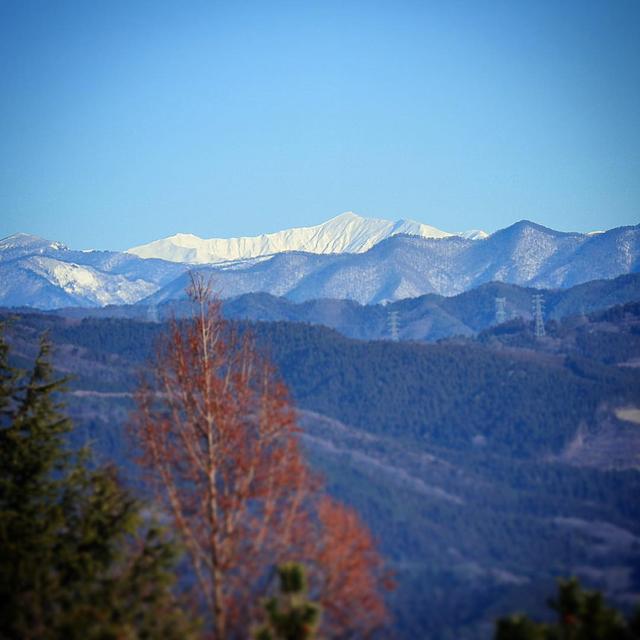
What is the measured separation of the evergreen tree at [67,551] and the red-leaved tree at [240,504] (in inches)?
51.1

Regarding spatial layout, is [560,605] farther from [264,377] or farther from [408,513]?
[408,513]

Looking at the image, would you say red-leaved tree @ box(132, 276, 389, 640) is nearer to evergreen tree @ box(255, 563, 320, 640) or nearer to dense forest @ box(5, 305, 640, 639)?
dense forest @ box(5, 305, 640, 639)

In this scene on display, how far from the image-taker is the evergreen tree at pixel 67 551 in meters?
19.0

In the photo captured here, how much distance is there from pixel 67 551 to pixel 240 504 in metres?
4.25

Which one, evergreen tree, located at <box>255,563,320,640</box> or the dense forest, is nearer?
evergreen tree, located at <box>255,563,320,640</box>

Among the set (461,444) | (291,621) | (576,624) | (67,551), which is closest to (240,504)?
(67,551)

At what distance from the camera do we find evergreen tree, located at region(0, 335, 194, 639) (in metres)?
19.0

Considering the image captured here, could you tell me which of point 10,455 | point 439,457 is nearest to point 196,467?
point 10,455

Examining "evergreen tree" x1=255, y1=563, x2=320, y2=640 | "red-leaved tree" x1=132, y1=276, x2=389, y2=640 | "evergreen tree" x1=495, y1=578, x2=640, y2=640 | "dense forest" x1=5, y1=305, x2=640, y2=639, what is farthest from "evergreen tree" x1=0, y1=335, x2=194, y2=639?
"evergreen tree" x1=495, y1=578, x2=640, y2=640

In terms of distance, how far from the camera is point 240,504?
2347 cm

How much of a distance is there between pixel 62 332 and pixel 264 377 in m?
87.0

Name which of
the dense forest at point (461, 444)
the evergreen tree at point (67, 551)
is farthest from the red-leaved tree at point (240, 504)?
the dense forest at point (461, 444)

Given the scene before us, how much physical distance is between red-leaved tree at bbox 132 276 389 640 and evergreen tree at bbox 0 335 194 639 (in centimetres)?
130

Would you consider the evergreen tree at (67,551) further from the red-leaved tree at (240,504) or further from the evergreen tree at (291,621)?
the evergreen tree at (291,621)
